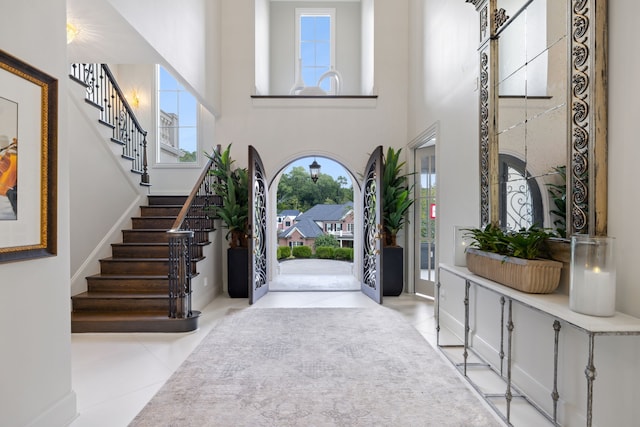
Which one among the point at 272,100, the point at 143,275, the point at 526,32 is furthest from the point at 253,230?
the point at 526,32

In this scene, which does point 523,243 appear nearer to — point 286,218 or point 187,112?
point 187,112

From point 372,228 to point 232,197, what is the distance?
2.12m

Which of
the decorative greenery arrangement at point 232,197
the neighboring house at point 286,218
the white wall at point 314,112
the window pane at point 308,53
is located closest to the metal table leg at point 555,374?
the decorative greenery arrangement at point 232,197

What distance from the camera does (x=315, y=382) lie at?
8.55 feet

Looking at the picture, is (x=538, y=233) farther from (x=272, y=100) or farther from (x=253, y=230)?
(x=272, y=100)

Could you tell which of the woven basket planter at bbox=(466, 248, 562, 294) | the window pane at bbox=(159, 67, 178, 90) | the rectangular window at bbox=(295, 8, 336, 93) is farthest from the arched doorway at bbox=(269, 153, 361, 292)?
the woven basket planter at bbox=(466, 248, 562, 294)

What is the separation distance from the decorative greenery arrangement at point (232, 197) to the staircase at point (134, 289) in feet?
1.78

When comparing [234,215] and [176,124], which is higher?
[176,124]

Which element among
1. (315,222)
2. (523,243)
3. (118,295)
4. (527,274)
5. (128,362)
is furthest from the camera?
(315,222)

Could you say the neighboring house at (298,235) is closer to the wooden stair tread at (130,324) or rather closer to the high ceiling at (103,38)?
the wooden stair tread at (130,324)

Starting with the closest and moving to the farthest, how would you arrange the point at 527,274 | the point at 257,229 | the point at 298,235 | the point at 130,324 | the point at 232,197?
the point at 527,274 → the point at 130,324 → the point at 232,197 → the point at 257,229 → the point at 298,235

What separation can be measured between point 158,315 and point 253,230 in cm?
161

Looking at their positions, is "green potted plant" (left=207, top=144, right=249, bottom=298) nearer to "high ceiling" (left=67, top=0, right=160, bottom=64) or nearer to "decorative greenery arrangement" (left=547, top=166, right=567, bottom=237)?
"high ceiling" (left=67, top=0, right=160, bottom=64)

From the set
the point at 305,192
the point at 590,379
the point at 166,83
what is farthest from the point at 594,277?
the point at 305,192
